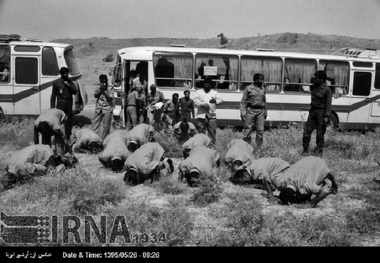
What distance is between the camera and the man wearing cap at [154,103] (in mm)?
13078

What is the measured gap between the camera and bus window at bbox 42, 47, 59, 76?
47.3 feet

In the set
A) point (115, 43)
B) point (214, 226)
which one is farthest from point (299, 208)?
point (115, 43)

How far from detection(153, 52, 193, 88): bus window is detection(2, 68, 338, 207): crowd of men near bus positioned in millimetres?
2436

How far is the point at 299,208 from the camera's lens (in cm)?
716

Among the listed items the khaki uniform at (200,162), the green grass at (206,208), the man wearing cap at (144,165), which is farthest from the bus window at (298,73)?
the man wearing cap at (144,165)

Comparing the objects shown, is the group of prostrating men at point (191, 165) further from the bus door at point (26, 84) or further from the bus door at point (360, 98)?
the bus door at point (360, 98)

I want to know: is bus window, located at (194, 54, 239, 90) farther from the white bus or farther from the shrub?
the shrub

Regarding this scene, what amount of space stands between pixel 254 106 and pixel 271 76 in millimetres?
5198

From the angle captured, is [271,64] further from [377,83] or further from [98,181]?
[98,181]

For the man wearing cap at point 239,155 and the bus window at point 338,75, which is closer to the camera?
the man wearing cap at point 239,155

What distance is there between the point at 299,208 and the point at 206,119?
4.19 meters

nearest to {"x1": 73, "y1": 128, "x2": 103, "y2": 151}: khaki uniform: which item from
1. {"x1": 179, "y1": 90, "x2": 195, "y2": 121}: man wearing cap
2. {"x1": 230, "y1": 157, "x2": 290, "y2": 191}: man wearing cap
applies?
{"x1": 179, "y1": 90, "x2": 195, "y2": 121}: man wearing cap

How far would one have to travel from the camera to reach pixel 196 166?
25.9 feet

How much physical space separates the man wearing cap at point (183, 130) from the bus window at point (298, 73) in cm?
556
